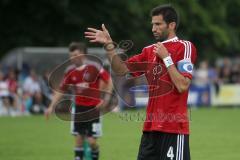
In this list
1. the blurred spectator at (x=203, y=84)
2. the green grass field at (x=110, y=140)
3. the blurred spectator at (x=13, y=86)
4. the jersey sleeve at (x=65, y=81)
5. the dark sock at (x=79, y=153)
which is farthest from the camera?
the blurred spectator at (x=203, y=84)

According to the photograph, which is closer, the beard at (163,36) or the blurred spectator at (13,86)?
the beard at (163,36)

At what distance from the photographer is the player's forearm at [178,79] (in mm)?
6531

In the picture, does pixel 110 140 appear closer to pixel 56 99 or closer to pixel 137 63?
pixel 56 99

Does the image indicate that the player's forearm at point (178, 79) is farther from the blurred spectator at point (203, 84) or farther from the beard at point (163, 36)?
the blurred spectator at point (203, 84)

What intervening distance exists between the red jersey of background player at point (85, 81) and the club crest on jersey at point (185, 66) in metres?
4.96

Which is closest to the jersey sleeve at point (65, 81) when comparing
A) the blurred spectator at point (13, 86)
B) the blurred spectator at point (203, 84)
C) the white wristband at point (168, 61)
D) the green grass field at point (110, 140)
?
the green grass field at point (110, 140)

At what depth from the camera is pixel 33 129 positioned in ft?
63.4

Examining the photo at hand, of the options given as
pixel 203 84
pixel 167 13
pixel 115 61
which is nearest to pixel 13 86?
pixel 203 84

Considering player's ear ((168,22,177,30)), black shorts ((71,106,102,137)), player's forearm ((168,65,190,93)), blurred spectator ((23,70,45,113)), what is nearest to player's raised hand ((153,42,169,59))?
player's forearm ((168,65,190,93))

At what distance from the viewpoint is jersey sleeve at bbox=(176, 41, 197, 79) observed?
6676mm

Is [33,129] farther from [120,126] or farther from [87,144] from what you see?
[87,144]

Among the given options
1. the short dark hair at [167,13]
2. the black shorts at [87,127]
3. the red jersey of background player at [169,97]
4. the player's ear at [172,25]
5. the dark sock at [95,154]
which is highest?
the short dark hair at [167,13]

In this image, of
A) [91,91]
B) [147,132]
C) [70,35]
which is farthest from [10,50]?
[147,132]

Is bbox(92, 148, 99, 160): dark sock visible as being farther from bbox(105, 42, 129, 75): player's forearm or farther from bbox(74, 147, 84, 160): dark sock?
bbox(105, 42, 129, 75): player's forearm
